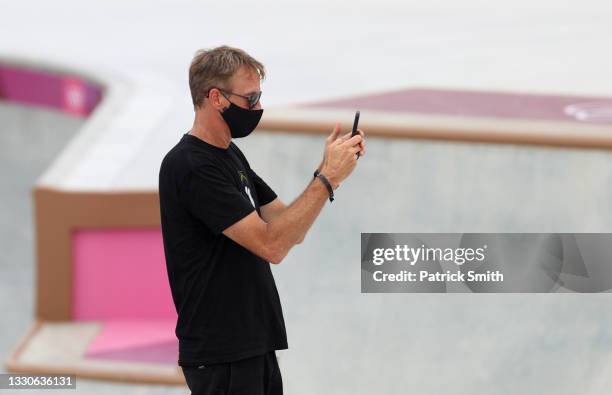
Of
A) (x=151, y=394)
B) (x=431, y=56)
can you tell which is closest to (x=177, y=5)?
(x=431, y=56)

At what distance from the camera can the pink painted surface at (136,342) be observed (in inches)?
230

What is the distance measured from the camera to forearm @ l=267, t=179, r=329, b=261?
9.30 feet

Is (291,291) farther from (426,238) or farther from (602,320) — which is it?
(602,320)

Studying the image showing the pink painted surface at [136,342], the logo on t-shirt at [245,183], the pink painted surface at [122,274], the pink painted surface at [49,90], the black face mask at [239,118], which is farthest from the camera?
the pink painted surface at [49,90]

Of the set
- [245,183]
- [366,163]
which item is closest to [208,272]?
[245,183]

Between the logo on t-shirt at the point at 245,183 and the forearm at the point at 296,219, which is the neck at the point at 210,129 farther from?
the forearm at the point at 296,219

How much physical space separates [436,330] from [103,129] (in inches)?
167

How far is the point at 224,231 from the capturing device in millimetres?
2865

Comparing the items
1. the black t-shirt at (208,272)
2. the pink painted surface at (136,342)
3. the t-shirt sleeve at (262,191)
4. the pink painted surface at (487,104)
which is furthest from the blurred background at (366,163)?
the black t-shirt at (208,272)

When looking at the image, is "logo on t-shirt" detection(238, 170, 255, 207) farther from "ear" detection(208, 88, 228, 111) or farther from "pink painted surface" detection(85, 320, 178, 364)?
"pink painted surface" detection(85, 320, 178, 364)

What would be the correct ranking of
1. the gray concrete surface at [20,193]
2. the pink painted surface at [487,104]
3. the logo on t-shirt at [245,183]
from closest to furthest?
the logo on t-shirt at [245,183] → the pink painted surface at [487,104] → the gray concrete surface at [20,193]

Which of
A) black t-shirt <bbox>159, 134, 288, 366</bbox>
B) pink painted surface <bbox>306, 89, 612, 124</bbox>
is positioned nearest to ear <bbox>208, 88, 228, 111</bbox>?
black t-shirt <bbox>159, 134, 288, 366</bbox>

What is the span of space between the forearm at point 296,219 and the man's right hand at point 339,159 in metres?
0.04

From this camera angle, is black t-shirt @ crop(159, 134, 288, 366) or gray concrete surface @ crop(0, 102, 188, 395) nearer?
black t-shirt @ crop(159, 134, 288, 366)
